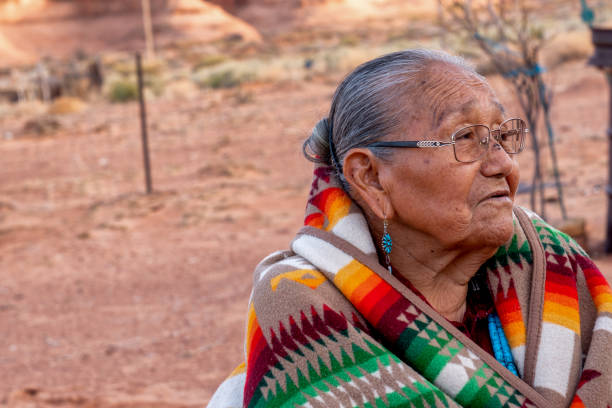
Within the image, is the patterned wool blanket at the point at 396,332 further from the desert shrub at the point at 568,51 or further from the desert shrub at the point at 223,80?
the desert shrub at the point at 223,80

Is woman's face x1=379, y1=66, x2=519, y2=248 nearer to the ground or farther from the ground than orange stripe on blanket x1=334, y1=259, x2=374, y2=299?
farther from the ground

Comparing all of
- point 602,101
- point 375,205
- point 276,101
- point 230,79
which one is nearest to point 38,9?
point 230,79

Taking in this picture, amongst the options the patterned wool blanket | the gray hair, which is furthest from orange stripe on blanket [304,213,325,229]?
the gray hair

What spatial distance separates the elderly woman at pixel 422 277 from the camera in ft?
5.03

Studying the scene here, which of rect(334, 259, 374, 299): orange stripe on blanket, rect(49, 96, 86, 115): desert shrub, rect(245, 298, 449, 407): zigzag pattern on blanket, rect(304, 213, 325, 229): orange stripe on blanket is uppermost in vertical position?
rect(304, 213, 325, 229): orange stripe on blanket

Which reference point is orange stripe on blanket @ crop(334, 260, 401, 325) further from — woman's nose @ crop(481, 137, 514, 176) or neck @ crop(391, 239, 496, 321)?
woman's nose @ crop(481, 137, 514, 176)

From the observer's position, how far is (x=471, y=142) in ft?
5.48

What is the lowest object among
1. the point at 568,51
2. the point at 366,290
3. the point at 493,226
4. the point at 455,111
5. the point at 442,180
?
the point at 568,51

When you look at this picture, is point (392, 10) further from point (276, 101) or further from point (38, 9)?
point (276, 101)

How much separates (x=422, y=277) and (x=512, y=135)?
41cm

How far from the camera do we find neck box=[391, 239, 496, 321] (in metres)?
1.78

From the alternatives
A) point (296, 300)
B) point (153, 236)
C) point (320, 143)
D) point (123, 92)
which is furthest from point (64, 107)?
point (296, 300)

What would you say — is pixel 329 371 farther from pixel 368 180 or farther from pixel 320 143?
pixel 320 143

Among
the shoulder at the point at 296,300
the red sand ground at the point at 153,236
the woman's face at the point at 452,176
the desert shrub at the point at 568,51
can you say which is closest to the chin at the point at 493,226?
the woman's face at the point at 452,176
